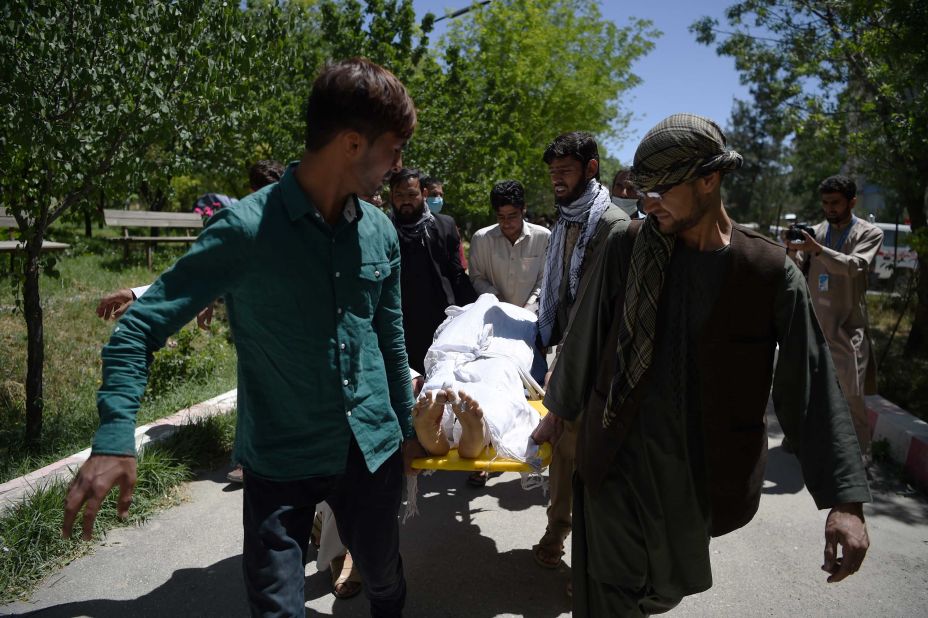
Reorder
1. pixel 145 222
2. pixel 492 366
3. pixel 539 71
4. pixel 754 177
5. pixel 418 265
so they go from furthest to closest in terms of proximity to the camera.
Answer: pixel 754 177 → pixel 539 71 → pixel 145 222 → pixel 418 265 → pixel 492 366

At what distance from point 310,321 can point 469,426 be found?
4.20 feet

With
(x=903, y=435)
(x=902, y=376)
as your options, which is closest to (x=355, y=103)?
(x=903, y=435)

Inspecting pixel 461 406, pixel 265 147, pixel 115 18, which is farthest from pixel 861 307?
pixel 265 147

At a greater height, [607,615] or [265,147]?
[265,147]

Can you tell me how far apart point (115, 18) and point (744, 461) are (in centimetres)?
437

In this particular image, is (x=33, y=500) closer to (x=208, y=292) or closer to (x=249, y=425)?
(x=249, y=425)

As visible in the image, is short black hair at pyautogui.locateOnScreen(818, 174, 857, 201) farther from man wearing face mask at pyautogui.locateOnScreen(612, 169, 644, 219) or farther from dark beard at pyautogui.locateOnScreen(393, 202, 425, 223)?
dark beard at pyautogui.locateOnScreen(393, 202, 425, 223)

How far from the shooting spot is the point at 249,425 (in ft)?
6.55

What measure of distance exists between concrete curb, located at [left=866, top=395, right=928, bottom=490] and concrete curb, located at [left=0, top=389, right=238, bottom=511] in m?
4.88

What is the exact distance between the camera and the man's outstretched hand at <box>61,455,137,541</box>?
1472 mm

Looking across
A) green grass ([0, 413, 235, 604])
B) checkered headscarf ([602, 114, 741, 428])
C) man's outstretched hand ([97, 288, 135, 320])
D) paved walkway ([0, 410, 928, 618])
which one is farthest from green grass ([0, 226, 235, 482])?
checkered headscarf ([602, 114, 741, 428])

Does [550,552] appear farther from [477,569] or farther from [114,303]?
[114,303]

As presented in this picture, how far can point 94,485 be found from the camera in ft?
4.89

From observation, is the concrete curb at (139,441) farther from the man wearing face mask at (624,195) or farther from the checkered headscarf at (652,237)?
the man wearing face mask at (624,195)
